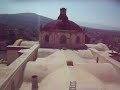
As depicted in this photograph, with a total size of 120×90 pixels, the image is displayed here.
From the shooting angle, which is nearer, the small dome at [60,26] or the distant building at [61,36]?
the distant building at [61,36]

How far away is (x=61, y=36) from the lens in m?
16.5

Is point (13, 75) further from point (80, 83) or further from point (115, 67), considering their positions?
point (115, 67)

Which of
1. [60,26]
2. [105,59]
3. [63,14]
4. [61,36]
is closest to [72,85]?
[105,59]

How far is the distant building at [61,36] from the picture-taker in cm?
1641

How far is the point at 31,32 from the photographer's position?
29219 mm

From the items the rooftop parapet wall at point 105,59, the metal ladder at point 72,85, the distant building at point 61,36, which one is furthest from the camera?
the distant building at point 61,36

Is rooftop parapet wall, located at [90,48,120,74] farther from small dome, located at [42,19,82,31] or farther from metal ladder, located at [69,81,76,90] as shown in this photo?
small dome, located at [42,19,82,31]

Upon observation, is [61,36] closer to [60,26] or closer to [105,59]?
[60,26]

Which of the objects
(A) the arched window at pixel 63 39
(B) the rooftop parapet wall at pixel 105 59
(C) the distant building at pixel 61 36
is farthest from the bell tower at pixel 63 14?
(B) the rooftop parapet wall at pixel 105 59

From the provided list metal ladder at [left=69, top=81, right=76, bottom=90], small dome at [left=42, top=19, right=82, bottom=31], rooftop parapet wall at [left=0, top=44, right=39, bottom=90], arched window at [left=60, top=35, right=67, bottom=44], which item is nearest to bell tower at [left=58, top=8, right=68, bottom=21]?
small dome at [left=42, top=19, right=82, bottom=31]

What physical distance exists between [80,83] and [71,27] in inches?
383

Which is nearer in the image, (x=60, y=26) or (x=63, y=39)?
(x=63, y=39)

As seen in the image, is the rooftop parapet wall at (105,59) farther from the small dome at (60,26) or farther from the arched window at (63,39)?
the small dome at (60,26)

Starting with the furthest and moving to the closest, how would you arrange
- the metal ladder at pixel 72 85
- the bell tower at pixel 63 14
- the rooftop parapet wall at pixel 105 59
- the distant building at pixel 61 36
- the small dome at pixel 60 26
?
the bell tower at pixel 63 14 < the small dome at pixel 60 26 < the distant building at pixel 61 36 < the rooftop parapet wall at pixel 105 59 < the metal ladder at pixel 72 85
